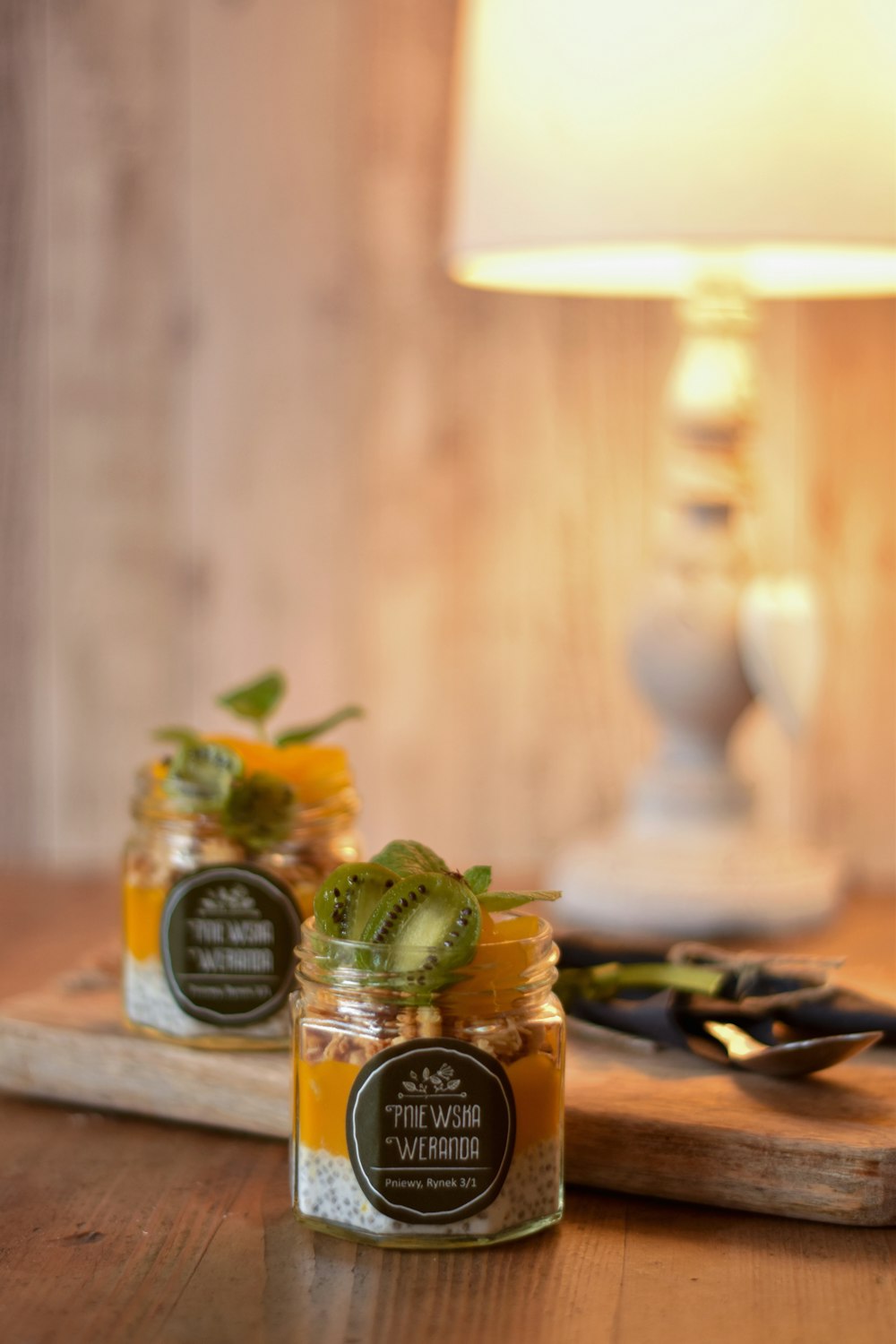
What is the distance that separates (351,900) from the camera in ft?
2.31

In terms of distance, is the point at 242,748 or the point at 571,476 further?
the point at 571,476

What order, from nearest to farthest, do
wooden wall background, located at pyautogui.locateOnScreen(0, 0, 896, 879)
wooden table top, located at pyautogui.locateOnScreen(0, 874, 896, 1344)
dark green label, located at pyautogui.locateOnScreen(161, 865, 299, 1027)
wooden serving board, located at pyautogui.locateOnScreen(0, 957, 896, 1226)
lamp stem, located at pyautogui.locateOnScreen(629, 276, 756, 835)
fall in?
wooden table top, located at pyautogui.locateOnScreen(0, 874, 896, 1344) → wooden serving board, located at pyautogui.locateOnScreen(0, 957, 896, 1226) → dark green label, located at pyautogui.locateOnScreen(161, 865, 299, 1027) → lamp stem, located at pyautogui.locateOnScreen(629, 276, 756, 835) → wooden wall background, located at pyautogui.locateOnScreen(0, 0, 896, 879)

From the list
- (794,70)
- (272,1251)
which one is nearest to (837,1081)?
(272,1251)

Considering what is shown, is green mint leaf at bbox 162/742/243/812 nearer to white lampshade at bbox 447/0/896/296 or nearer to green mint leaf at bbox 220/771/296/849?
green mint leaf at bbox 220/771/296/849

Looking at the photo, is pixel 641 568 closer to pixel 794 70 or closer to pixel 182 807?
pixel 794 70

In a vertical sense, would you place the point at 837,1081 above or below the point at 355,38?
below

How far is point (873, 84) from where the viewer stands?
3.81ft

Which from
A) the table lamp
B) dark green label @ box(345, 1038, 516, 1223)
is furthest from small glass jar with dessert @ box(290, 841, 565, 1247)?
the table lamp

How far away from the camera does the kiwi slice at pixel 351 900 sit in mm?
702

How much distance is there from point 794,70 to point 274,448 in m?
0.62

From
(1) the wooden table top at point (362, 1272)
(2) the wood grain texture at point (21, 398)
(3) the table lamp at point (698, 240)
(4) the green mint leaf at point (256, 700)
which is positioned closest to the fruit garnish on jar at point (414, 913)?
(1) the wooden table top at point (362, 1272)

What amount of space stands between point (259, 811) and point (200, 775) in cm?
4

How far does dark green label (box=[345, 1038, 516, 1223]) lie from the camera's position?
2.22 ft

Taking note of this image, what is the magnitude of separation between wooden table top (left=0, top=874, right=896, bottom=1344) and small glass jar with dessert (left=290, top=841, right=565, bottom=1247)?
0.02m
